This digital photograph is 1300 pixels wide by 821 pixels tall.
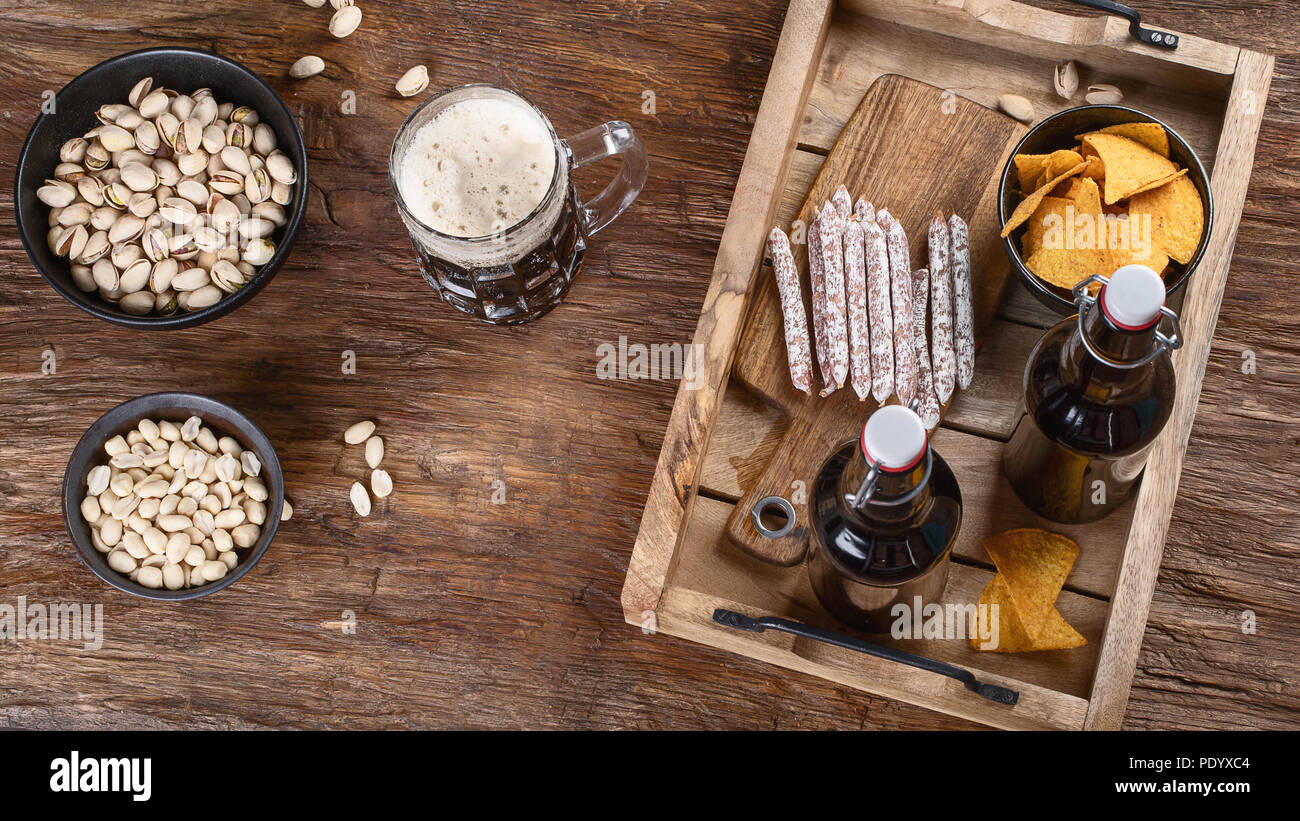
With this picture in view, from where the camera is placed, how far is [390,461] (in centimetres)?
131

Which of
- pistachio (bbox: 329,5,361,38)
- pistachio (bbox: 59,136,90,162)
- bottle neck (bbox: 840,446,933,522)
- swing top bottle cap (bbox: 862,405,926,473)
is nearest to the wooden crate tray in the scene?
bottle neck (bbox: 840,446,933,522)

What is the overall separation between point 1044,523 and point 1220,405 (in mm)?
354

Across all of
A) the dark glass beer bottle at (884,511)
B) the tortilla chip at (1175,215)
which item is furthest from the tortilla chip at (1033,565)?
the tortilla chip at (1175,215)

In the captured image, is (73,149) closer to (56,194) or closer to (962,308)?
(56,194)

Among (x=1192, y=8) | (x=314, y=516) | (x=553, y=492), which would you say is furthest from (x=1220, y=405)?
(x=314, y=516)

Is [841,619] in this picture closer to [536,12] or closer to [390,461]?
[390,461]

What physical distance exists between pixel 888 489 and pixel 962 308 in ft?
1.40

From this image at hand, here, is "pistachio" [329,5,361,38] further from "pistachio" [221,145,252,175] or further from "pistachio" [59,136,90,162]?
"pistachio" [59,136,90,162]

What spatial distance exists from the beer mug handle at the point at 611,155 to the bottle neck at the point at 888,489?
504 mm

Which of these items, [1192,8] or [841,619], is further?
[1192,8]

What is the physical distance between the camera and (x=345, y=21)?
1335mm

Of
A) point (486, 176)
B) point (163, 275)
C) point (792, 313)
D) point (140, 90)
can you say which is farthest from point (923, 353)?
point (140, 90)

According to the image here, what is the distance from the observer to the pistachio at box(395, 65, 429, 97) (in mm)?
1321
